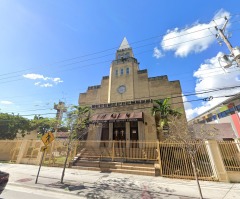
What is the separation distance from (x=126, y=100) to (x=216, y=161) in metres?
13.8

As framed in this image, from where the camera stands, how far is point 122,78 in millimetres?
22297

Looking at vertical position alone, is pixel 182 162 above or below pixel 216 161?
below

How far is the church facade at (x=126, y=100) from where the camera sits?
14367 millimetres

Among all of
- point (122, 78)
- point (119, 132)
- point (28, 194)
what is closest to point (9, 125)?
point (119, 132)

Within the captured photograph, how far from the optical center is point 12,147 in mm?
14766

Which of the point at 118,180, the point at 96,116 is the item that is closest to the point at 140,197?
the point at 118,180

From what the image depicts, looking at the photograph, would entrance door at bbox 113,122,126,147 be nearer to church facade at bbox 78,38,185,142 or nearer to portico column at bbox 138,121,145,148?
church facade at bbox 78,38,185,142

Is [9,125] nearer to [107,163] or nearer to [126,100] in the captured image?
[126,100]

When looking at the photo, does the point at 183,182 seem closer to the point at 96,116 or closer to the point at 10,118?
the point at 96,116

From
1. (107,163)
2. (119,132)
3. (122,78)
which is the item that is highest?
(122,78)

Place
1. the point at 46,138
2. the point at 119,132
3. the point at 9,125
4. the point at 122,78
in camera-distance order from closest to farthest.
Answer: the point at 46,138 → the point at 119,132 → the point at 9,125 → the point at 122,78

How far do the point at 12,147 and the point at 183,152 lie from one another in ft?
58.1

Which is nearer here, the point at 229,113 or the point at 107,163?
the point at 107,163

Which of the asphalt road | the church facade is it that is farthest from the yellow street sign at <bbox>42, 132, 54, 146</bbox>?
the church facade
